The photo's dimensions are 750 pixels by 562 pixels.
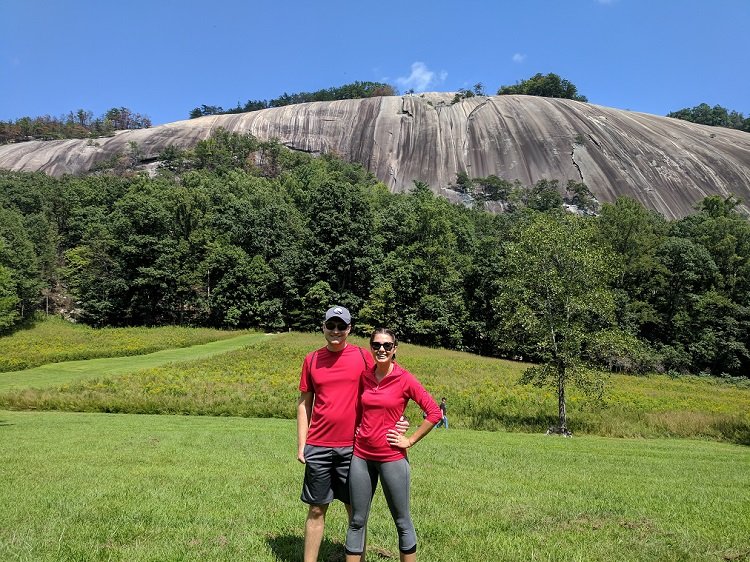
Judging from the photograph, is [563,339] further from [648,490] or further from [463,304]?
[463,304]

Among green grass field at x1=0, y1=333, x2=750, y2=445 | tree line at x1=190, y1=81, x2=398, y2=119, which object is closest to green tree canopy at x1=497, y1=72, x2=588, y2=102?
tree line at x1=190, y1=81, x2=398, y2=119

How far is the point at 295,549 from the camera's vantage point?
4859 millimetres

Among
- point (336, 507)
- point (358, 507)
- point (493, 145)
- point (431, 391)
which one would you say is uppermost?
point (493, 145)

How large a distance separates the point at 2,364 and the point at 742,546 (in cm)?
3923

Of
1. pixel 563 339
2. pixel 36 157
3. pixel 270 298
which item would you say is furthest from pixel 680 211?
pixel 36 157

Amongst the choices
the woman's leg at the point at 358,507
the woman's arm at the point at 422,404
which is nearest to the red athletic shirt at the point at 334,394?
the woman's leg at the point at 358,507

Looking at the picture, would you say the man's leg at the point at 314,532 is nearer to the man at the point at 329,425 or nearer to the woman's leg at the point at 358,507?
the man at the point at 329,425

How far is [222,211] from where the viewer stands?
70312mm

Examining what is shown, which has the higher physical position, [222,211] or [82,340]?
[222,211]

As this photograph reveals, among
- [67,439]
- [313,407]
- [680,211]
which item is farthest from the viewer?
[680,211]

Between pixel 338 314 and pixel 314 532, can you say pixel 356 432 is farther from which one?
pixel 338 314

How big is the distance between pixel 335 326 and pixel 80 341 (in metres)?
51.8

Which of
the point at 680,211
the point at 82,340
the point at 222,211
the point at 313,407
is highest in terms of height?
the point at 680,211

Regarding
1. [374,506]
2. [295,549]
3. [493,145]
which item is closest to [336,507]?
[374,506]
